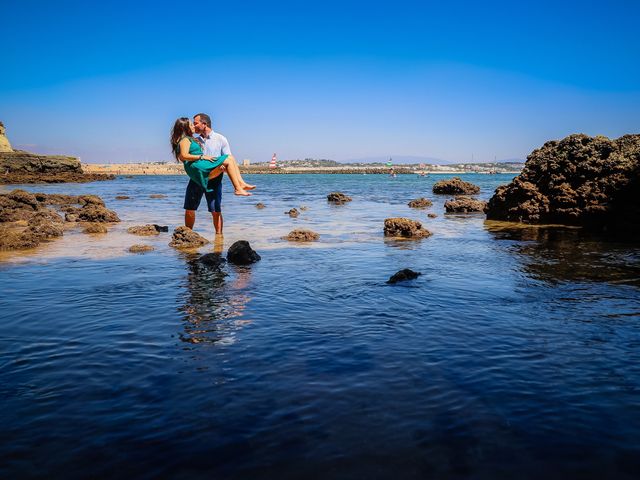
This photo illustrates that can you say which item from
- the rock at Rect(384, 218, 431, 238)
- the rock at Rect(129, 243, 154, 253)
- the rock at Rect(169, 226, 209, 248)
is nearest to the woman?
the rock at Rect(169, 226, 209, 248)

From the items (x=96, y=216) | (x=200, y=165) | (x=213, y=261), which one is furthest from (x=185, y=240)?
(x=96, y=216)

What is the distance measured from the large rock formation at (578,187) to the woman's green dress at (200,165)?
1217 centimetres

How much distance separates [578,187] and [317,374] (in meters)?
16.1

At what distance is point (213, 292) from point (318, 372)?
3006 mm

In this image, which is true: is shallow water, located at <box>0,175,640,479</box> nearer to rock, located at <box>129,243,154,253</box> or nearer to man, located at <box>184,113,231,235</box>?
rock, located at <box>129,243,154,253</box>

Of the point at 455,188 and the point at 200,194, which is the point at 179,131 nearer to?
the point at 200,194

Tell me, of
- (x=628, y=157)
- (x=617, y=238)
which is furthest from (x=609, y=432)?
(x=628, y=157)

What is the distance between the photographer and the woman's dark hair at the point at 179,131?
10438 mm

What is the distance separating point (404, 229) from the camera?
Answer: 12750mm

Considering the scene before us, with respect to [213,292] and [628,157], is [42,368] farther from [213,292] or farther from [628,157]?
[628,157]

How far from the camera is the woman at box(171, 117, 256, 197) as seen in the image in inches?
408

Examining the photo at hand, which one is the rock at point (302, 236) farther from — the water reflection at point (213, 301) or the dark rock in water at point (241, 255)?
the water reflection at point (213, 301)

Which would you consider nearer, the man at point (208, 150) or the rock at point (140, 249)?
A: the rock at point (140, 249)

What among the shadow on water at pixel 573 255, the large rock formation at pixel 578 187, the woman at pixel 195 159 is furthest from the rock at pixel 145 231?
the large rock formation at pixel 578 187
